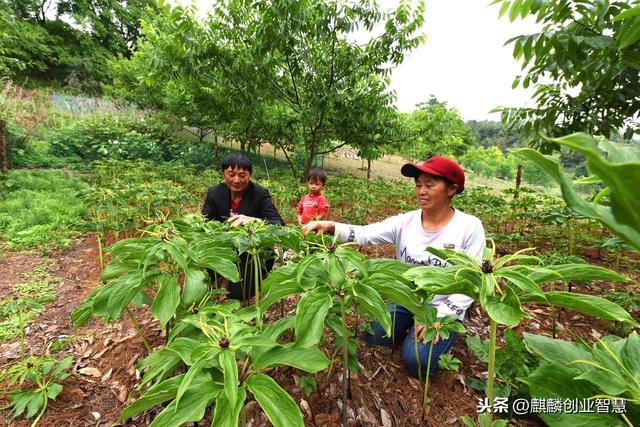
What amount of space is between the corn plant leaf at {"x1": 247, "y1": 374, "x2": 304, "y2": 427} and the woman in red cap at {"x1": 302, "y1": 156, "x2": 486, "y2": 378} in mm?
952

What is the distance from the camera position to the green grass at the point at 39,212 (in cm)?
418

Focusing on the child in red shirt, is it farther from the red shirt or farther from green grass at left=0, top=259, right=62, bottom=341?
green grass at left=0, top=259, right=62, bottom=341

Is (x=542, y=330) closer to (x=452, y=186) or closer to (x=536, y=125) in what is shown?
(x=452, y=186)

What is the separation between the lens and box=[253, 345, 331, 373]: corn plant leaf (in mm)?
1011

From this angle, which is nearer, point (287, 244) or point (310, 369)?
point (310, 369)

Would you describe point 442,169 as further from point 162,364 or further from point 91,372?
point 91,372

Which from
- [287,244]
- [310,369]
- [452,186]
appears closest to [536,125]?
[452,186]

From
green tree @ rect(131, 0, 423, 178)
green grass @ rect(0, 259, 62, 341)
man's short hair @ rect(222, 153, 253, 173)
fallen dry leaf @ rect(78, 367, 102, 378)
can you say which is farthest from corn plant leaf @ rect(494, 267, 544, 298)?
green tree @ rect(131, 0, 423, 178)

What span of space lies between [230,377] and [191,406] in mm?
209

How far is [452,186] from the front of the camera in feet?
6.75

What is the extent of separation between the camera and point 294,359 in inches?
40.7

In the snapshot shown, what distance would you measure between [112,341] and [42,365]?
0.46 m

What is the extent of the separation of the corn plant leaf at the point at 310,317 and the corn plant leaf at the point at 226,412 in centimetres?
23

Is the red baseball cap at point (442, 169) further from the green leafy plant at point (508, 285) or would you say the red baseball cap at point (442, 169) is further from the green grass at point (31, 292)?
the green grass at point (31, 292)
